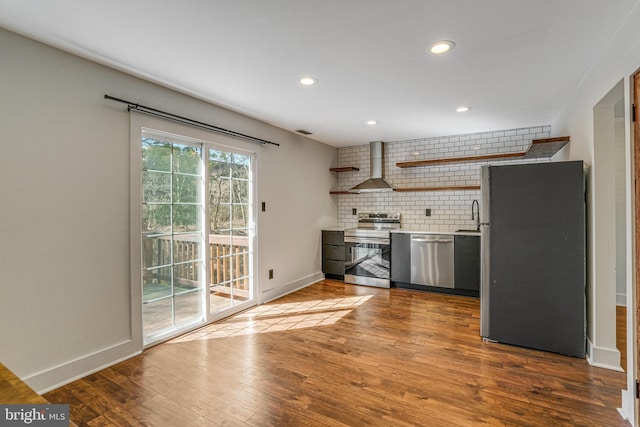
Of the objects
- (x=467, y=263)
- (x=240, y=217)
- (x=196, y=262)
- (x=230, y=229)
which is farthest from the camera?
(x=467, y=263)

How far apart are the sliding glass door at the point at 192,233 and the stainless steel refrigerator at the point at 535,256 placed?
2.78 meters

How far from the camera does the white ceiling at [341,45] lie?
5.84 ft

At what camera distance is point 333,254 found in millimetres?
5500

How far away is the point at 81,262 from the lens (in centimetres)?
235

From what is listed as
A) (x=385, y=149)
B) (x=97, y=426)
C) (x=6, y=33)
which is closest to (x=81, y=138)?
(x=6, y=33)

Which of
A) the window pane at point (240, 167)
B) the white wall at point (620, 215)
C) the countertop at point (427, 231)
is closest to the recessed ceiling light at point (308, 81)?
the window pane at point (240, 167)

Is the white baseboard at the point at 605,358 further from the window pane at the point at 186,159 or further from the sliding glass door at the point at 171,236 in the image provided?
the window pane at the point at 186,159

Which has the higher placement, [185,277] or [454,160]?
[454,160]

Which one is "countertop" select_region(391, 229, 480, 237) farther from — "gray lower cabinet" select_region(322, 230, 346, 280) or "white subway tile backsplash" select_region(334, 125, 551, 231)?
"gray lower cabinet" select_region(322, 230, 346, 280)

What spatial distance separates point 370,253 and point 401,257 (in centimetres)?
51

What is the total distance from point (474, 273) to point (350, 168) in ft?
8.64

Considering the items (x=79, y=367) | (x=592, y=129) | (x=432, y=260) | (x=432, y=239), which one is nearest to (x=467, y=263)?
(x=432, y=260)

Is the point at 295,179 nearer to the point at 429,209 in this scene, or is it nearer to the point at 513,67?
the point at 429,209

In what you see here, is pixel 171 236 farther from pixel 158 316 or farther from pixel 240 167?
pixel 240 167
